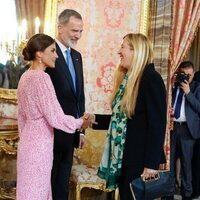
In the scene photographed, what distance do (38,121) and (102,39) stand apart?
5.09 ft

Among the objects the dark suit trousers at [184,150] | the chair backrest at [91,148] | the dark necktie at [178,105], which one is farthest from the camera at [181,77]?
the chair backrest at [91,148]

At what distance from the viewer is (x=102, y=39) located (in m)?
3.59

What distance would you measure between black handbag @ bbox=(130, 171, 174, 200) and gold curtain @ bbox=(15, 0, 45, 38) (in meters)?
2.01

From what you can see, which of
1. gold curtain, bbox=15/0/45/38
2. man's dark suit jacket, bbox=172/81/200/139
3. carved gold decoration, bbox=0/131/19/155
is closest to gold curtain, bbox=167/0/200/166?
man's dark suit jacket, bbox=172/81/200/139

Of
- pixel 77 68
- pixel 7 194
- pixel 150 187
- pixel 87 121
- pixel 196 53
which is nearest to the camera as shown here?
pixel 150 187

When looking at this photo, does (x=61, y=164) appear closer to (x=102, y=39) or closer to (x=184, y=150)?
(x=102, y=39)

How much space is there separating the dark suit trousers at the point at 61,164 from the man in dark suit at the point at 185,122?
56.8 inches

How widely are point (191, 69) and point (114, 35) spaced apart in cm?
88

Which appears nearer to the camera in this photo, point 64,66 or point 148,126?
point 148,126

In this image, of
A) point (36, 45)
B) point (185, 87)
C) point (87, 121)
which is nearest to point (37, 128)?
point (87, 121)

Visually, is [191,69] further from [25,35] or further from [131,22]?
[25,35]

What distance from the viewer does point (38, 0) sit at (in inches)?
140

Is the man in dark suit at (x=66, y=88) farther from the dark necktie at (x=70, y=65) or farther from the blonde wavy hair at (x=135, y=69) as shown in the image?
the blonde wavy hair at (x=135, y=69)

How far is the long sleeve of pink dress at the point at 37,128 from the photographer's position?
2201mm
